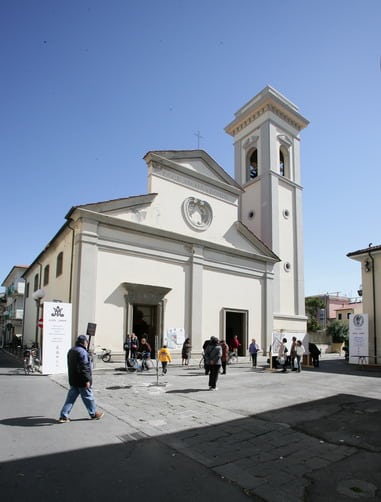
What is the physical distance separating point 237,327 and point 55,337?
12.5 meters

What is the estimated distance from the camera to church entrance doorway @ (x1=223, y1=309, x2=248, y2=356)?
74.6 ft

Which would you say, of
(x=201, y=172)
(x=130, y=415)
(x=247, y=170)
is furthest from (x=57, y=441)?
(x=247, y=170)

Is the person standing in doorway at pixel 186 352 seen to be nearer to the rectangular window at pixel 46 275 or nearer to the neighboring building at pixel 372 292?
the neighboring building at pixel 372 292

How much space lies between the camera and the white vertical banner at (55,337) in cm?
1370

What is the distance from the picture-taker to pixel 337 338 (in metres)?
40.2

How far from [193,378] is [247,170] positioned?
21.4m

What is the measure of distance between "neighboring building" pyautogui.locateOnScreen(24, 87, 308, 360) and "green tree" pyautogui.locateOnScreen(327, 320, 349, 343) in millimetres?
15015

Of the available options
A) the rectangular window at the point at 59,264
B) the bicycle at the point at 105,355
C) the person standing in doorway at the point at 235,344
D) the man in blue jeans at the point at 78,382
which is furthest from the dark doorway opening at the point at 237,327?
the man in blue jeans at the point at 78,382

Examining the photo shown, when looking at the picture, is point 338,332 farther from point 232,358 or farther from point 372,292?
point 232,358

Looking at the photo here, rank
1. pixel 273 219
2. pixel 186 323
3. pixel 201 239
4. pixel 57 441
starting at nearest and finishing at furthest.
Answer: pixel 57 441
pixel 186 323
pixel 201 239
pixel 273 219

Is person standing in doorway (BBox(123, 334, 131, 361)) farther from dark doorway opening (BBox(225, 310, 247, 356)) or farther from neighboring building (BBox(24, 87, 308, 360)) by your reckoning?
dark doorway opening (BBox(225, 310, 247, 356))

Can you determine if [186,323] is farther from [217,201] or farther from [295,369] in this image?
[217,201]

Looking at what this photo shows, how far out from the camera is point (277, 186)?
28.2 metres

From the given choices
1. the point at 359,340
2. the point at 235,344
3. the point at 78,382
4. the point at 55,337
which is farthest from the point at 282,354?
the point at 78,382
